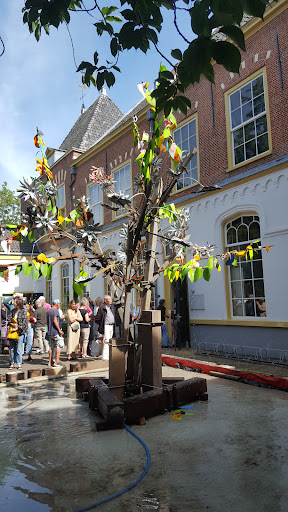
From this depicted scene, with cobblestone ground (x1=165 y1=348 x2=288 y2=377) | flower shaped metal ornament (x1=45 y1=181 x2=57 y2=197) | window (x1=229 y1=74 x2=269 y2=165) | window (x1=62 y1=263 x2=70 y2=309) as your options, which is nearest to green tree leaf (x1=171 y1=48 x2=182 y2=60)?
flower shaped metal ornament (x1=45 y1=181 x2=57 y2=197)

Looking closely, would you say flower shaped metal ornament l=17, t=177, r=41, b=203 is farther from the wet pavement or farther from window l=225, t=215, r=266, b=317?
window l=225, t=215, r=266, b=317

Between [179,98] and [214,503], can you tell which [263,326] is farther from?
[179,98]

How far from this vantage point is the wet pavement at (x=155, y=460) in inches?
104

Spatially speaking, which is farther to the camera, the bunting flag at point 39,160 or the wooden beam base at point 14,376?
the wooden beam base at point 14,376

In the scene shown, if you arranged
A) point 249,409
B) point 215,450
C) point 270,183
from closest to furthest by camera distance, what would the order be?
1. point 215,450
2. point 249,409
3. point 270,183

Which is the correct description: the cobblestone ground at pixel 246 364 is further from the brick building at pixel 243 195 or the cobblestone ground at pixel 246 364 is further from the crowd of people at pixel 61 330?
the crowd of people at pixel 61 330

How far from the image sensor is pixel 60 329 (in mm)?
8453

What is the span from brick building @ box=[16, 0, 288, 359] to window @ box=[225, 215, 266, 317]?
3 centimetres

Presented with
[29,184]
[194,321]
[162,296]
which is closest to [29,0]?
[29,184]

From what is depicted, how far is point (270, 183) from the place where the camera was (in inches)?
349

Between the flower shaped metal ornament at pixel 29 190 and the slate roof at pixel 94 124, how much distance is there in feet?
49.0

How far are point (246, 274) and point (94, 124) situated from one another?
44.1ft

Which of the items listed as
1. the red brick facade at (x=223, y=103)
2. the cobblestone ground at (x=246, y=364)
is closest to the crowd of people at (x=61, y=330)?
the cobblestone ground at (x=246, y=364)

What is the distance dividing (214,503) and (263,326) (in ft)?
22.1
